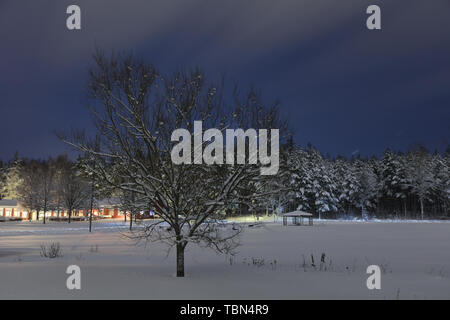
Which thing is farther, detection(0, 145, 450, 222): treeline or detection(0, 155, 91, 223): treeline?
detection(0, 145, 450, 222): treeline

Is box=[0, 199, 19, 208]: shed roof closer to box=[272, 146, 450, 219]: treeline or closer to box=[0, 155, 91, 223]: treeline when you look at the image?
box=[0, 155, 91, 223]: treeline

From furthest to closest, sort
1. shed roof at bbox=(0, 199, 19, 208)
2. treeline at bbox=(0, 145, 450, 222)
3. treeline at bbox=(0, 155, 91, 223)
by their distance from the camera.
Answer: treeline at bbox=(0, 145, 450, 222)
shed roof at bbox=(0, 199, 19, 208)
treeline at bbox=(0, 155, 91, 223)

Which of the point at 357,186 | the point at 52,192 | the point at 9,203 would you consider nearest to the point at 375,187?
the point at 357,186

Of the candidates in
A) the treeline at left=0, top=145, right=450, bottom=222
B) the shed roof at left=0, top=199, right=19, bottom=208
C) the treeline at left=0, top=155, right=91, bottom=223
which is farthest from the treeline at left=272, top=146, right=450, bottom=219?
the shed roof at left=0, top=199, right=19, bottom=208

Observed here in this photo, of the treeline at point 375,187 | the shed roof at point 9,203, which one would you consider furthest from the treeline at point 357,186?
the shed roof at point 9,203

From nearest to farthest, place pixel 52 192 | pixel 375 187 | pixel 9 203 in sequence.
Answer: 1. pixel 52 192
2. pixel 9 203
3. pixel 375 187

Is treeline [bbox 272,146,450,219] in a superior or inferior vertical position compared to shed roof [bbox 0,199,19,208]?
superior

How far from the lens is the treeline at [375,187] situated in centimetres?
7725

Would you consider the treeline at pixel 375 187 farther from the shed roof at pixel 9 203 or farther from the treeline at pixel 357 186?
the shed roof at pixel 9 203

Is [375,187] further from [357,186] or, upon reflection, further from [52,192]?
[52,192]

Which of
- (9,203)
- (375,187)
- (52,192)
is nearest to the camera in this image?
(52,192)

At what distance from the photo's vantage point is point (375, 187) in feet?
274

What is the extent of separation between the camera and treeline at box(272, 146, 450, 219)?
77250 mm

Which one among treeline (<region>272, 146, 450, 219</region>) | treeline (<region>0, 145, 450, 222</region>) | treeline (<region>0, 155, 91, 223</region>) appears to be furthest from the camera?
treeline (<region>272, 146, 450, 219</region>)
